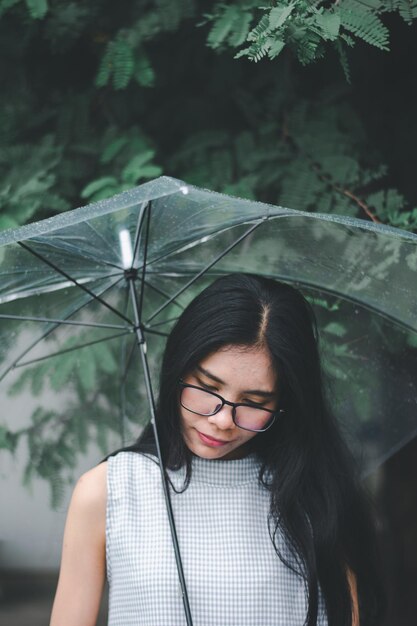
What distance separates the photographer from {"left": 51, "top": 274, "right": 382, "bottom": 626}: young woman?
198 cm

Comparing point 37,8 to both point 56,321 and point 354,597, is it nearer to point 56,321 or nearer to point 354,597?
point 56,321

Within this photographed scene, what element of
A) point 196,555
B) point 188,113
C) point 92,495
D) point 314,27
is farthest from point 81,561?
point 188,113

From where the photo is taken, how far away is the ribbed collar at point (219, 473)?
2.15 meters

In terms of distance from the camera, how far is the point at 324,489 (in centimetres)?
223

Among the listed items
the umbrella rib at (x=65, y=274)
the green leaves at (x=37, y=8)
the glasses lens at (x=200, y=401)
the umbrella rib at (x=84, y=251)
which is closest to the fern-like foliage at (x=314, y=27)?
the umbrella rib at (x=84, y=251)

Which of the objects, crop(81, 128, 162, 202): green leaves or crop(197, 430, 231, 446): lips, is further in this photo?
crop(81, 128, 162, 202): green leaves

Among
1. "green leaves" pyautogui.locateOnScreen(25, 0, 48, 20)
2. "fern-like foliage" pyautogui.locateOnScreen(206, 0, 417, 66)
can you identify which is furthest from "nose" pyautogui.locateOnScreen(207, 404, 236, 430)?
"green leaves" pyautogui.locateOnScreen(25, 0, 48, 20)

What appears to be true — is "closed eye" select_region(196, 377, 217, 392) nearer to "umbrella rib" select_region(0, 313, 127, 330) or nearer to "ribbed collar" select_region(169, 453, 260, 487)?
"ribbed collar" select_region(169, 453, 260, 487)

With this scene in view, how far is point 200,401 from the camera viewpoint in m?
1.95

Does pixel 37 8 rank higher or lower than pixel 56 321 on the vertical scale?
higher

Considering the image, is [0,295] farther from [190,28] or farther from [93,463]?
[190,28]

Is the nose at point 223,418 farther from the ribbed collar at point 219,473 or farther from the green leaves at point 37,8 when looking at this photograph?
the green leaves at point 37,8

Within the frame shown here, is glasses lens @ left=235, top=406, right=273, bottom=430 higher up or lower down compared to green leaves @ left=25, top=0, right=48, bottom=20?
lower down

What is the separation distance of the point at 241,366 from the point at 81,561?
587mm
